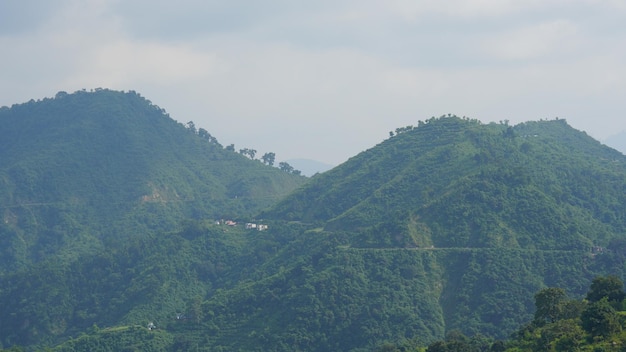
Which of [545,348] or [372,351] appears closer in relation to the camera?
[545,348]

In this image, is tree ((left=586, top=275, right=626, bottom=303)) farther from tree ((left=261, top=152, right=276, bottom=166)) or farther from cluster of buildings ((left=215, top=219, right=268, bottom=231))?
tree ((left=261, top=152, right=276, bottom=166))

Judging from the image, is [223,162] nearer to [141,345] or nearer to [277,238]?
[277,238]

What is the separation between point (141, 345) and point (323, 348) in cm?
1673

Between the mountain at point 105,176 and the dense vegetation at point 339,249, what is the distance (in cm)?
47

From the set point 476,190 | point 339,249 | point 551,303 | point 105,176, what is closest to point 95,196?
point 105,176

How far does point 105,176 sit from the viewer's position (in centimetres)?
14288

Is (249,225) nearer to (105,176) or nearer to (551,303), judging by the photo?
(105,176)

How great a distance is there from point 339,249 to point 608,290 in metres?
37.0

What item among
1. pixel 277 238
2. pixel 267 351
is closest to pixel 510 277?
pixel 267 351

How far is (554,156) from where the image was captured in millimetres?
99562

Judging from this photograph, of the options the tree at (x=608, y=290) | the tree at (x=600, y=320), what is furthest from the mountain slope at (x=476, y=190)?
the tree at (x=600, y=320)

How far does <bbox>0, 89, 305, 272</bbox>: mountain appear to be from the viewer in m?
128

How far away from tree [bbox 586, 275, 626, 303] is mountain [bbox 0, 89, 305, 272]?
79582 millimetres

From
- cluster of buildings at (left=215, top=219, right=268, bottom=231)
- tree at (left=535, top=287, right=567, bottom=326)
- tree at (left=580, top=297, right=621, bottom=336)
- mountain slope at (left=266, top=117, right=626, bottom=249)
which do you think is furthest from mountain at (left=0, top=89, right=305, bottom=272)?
tree at (left=580, top=297, right=621, bottom=336)
